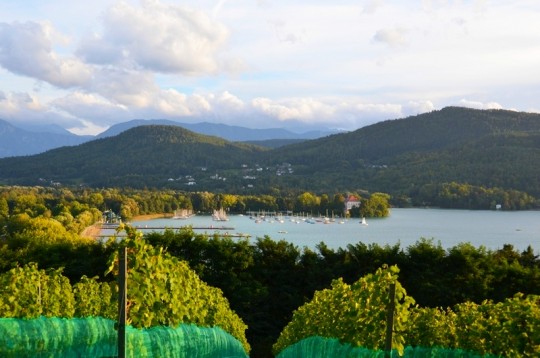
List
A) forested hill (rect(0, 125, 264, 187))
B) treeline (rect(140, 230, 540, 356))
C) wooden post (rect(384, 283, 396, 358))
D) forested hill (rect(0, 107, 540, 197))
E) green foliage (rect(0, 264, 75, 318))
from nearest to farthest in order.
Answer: wooden post (rect(384, 283, 396, 358)), green foliage (rect(0, 264, 75, 318)), treeline (rect(140, 230, 540, 356)), forested hill (rect(0, 107, 540, 197)), forested hill (rect(0, 125, 264, 187))

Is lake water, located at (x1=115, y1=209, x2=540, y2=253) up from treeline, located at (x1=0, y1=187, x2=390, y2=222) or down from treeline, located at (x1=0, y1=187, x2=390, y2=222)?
down

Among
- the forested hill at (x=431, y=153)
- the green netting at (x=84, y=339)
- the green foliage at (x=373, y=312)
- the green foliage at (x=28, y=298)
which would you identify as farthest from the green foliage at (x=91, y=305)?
the forested hill at (x=431, y=153)

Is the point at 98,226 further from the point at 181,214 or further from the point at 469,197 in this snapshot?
the point at 469,197

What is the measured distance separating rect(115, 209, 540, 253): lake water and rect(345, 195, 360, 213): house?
384cm

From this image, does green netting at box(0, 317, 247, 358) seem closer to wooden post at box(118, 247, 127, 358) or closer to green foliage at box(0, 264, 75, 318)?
green foliage at box(0, 264, 75, 318)

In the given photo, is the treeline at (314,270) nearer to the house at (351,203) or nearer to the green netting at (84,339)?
the green netting at (84,339)

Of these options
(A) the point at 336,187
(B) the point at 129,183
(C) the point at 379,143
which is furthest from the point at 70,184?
(C) the point at 379,143

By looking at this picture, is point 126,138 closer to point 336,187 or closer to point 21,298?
point 336,187

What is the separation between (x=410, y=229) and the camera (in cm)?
6425

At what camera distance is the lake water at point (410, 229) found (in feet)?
178

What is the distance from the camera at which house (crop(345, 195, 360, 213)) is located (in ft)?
274

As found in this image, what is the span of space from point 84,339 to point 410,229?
6081cm

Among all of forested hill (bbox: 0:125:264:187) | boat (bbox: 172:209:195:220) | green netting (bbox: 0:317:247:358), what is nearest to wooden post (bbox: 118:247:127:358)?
green netting (bbox: 0:317:247:358)

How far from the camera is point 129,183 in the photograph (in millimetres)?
123062
